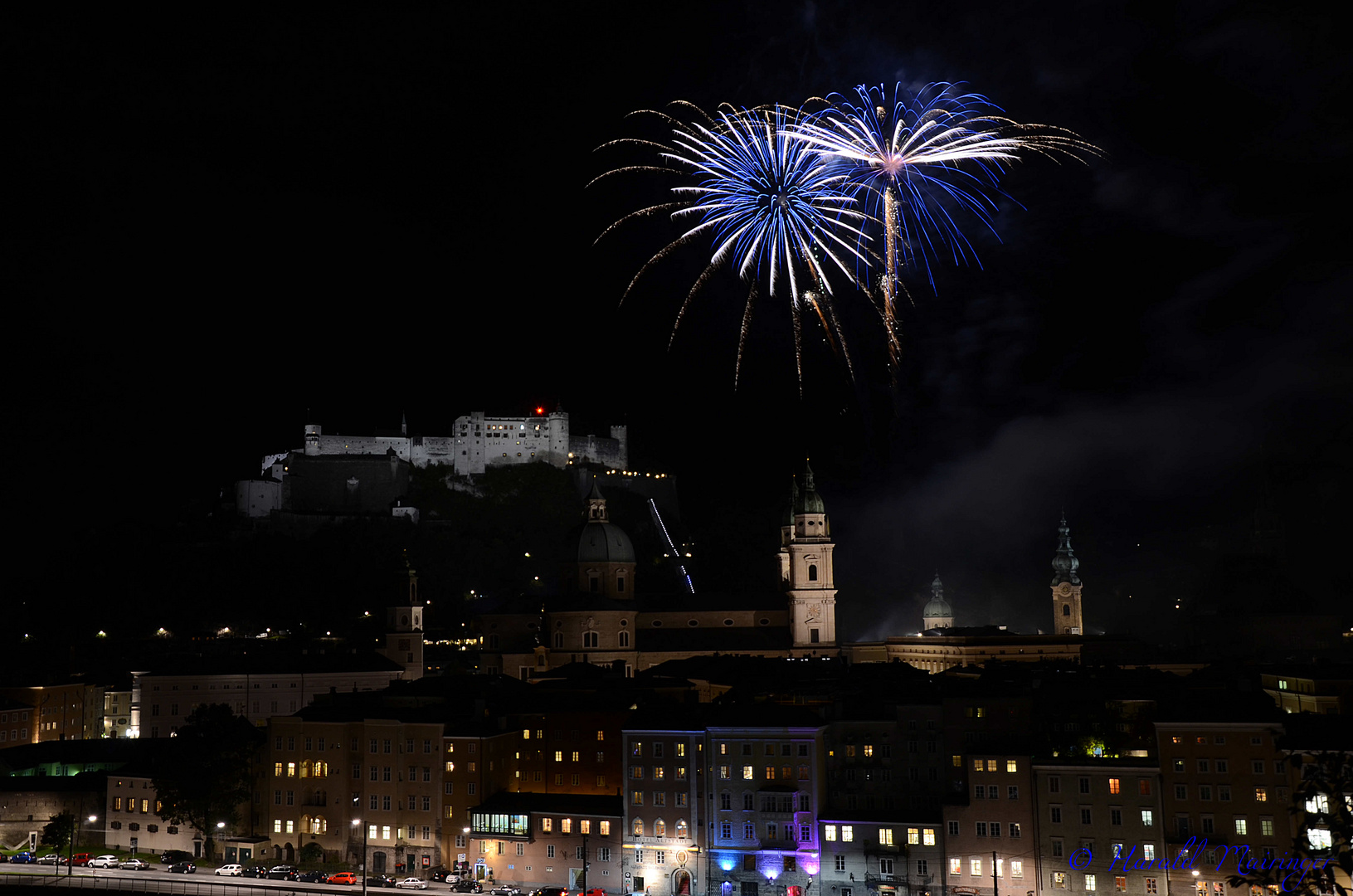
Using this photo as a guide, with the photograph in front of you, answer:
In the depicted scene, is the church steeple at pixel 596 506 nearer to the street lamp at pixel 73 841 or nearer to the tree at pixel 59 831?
the street lamp at pixel 73 841

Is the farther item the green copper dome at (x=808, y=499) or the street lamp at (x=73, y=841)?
the green copper dome at (x=808, y=499)

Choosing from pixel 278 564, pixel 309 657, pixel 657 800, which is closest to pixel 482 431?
pixel 278 564

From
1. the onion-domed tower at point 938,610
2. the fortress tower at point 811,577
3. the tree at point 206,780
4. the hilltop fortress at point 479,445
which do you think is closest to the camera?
the tree at point 206,780

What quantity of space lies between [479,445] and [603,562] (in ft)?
154

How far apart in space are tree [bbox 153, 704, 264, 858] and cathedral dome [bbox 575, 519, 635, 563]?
104 feet

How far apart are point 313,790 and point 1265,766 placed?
1356 inches

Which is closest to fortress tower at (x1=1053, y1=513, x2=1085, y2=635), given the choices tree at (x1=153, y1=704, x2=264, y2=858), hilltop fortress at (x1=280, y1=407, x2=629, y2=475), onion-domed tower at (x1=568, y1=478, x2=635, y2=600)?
onion-domed tower at (x1=568, y1=478, x2=635, y2=600)

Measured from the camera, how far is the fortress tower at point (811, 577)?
249 ft

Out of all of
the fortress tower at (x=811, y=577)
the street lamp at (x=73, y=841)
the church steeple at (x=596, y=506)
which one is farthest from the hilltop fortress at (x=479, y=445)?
the street lamp at (x=73, y=841)

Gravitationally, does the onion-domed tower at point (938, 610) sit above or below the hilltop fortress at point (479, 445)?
below

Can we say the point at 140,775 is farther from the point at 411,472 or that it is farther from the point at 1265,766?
the point at 411,472

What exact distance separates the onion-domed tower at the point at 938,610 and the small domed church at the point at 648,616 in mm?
19064

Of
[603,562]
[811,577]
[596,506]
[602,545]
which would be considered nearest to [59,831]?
[603,562]

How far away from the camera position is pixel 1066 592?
91125 millimetres
